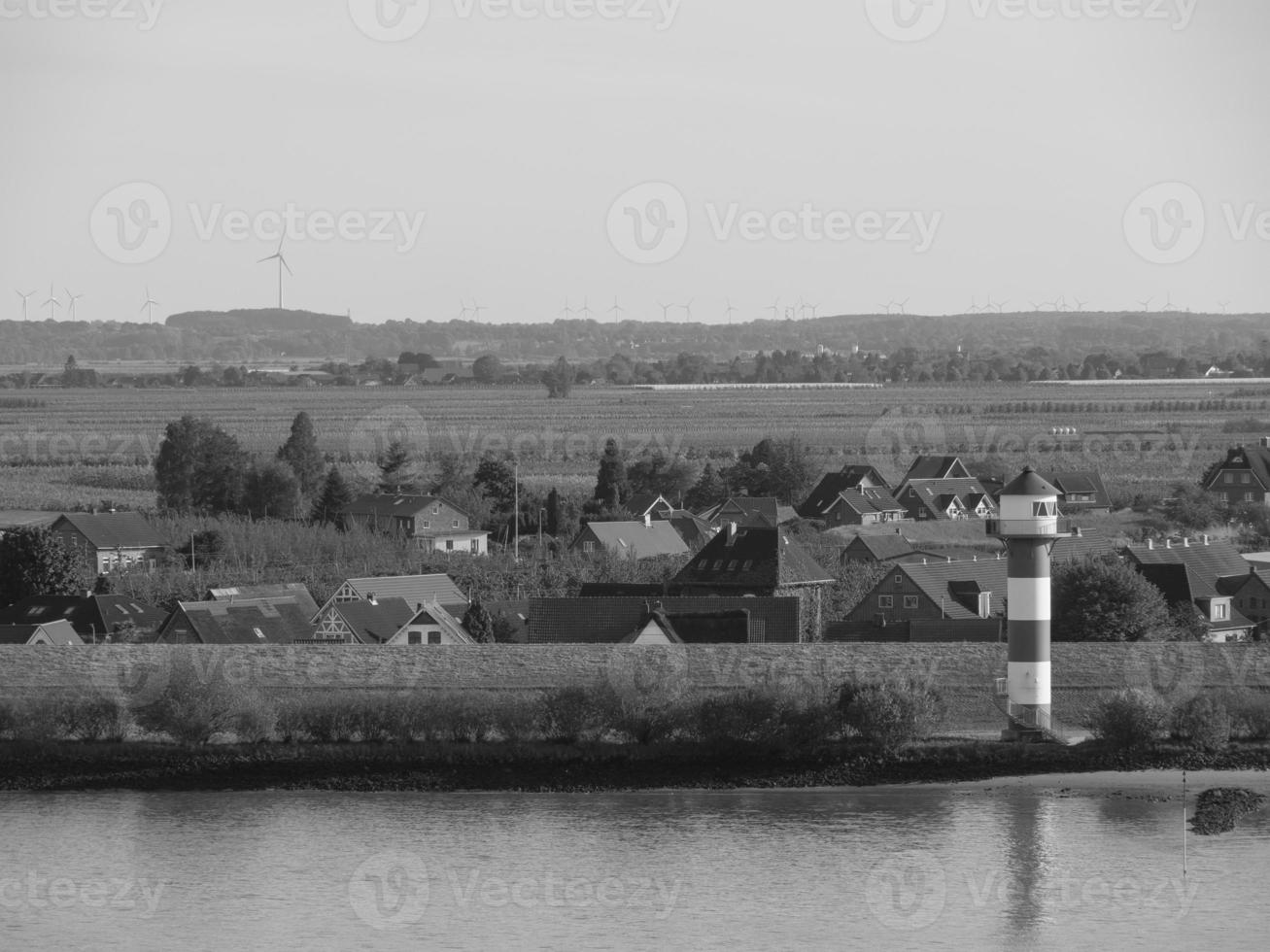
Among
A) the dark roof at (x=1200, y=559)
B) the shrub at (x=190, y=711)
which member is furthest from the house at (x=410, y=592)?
the dark roof at (x=1200, y=559)

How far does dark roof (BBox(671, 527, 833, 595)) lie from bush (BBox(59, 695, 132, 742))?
6005 mm

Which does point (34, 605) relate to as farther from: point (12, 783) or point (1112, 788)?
point (1112, 788)

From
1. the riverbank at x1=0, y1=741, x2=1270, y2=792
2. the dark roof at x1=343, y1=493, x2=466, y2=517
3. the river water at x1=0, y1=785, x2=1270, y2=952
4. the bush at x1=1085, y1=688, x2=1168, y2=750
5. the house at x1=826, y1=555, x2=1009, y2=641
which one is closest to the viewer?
the river water at x1=0, y1=785, x2=1270, y2=952

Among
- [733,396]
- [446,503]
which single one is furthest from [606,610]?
[733,396]

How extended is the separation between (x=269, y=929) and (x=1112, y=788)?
6368 millimetres

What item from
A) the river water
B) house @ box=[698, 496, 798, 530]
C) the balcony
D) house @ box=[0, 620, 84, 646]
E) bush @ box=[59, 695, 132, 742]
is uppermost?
the balcony

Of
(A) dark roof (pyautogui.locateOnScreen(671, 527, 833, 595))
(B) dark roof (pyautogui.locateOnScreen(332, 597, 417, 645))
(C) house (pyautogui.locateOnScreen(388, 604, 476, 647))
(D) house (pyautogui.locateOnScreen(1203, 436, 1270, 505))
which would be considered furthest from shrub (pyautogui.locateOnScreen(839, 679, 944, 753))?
(D) house (pyautogui.locateOnScreen(1203, 436, 1270, 505))

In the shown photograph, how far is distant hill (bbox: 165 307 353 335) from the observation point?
130 metres

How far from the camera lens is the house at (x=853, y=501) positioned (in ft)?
96.5

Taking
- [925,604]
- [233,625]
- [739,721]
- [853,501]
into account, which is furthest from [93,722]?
[853,501]

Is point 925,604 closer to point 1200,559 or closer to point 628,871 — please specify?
point 1200,559

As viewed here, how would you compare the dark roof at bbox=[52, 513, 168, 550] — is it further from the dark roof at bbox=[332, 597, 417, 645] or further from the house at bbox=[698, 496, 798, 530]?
the house at bbox=[698, 496, 798, 530]

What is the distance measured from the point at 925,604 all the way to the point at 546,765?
536cm

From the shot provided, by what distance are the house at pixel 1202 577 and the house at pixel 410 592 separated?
679 cm
